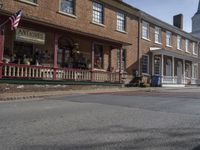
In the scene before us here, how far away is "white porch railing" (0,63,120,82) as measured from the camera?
1535 centimetres

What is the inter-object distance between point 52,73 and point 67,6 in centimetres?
546

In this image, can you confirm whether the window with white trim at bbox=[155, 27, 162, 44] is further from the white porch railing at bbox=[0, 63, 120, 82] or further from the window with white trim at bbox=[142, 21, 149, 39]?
the white porch railing at bbox=[0, 63, 120, 82]

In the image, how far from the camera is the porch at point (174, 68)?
2988 centimetres

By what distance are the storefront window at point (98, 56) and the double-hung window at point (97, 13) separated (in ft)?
6.36

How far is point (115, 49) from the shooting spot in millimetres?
24656

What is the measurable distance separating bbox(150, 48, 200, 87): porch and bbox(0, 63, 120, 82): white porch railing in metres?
8.75

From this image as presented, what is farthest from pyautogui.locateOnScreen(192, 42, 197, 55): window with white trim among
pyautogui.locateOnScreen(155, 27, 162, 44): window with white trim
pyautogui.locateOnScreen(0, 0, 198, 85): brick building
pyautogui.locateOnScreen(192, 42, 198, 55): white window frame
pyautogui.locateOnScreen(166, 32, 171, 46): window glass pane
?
pyautogui.locateOnScreen(155, 27, 162, 44): window with white trim

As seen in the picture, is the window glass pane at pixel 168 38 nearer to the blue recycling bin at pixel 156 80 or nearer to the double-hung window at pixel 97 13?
the blue recycling bin at pixel 156 80

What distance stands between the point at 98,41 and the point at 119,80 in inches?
150

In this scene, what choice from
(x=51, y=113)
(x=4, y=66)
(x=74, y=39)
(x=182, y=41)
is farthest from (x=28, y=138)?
(x=182, y=41)

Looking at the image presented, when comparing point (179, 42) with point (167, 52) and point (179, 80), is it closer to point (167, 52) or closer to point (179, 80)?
point (179, 80)

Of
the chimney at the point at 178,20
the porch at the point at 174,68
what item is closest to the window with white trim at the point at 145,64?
the porch at the point at 174,68

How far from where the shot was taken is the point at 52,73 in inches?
696

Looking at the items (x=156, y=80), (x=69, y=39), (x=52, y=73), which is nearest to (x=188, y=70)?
(x=156, y=80)
